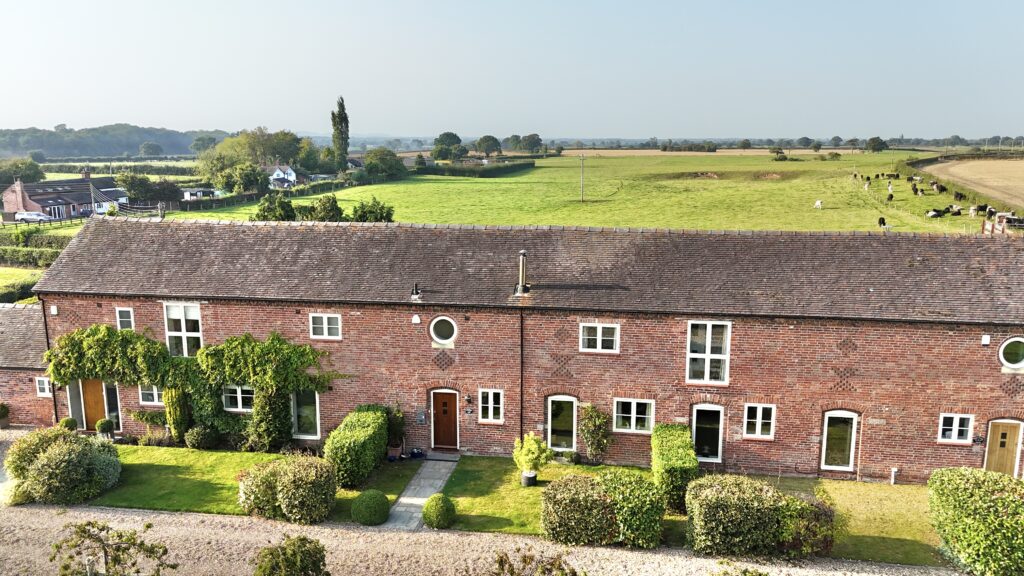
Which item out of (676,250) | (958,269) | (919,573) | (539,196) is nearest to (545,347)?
(676,250)

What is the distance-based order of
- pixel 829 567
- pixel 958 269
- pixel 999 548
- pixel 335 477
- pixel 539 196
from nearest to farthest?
pixel 999 548
pixel 829 567
pixel 335 477
pixel 958 269
pixel 539 196

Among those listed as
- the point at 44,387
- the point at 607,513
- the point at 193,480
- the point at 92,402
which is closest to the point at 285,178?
the point at 44,387

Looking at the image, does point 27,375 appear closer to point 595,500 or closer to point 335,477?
point 335,477

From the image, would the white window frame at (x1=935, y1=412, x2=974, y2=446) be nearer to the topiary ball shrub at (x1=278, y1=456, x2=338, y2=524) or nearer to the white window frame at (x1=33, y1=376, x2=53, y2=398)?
the topiary ball shrub at (x1=278, y1=456, x2=338, y2=524)

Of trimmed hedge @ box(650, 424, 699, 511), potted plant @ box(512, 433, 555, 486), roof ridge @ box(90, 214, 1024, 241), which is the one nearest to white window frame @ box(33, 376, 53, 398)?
roof ridge @ box(90, 214, 1024, 241)

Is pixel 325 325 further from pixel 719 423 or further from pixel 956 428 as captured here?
pixel 956 428

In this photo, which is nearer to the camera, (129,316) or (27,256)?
(129,316)
